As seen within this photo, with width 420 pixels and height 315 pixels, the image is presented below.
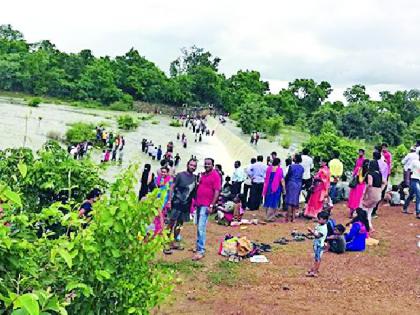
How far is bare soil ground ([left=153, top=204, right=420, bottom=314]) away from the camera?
Answer: 6406 millimetres

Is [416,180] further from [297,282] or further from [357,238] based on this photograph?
[297,282]

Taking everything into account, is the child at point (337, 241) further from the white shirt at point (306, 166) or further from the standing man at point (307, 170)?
the white shirt at point (306, 166)

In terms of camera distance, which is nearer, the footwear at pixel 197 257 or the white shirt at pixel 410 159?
the footwear at pixel 197 257

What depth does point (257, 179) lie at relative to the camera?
11625mm

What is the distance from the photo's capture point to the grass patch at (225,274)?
7.24 meters

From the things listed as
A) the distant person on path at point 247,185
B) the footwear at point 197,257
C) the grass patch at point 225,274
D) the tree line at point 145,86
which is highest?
the tree line at point 145,86

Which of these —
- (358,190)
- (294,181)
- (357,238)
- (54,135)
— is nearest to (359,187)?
(358,190)

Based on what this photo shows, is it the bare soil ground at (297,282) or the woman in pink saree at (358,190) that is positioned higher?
the woman in pink saree at (358,190)

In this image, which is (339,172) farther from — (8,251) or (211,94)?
(211,94)

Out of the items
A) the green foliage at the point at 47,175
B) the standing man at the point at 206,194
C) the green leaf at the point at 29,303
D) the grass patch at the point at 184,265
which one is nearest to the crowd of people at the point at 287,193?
the standing man at the point at 206,194

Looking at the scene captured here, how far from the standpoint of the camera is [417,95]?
62.0m

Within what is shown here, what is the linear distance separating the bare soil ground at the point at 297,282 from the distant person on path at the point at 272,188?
1.33 m

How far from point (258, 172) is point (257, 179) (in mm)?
162

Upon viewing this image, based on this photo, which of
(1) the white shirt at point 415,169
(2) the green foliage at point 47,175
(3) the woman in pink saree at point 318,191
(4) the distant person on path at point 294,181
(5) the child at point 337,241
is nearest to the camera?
(2) the green foliage at point 47,175
